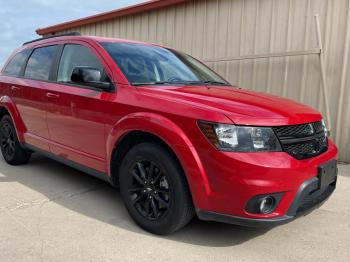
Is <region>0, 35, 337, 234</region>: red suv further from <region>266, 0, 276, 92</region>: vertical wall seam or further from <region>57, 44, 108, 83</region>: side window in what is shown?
<region>266, 0, 276, 92</region>: vertical wall seam

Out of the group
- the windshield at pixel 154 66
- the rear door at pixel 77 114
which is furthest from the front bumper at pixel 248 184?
the rear door at pixel 77 114

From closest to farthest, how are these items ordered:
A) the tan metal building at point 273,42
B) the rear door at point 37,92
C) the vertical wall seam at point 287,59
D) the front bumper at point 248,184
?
the front bumper at point 248,184
the rear door at point 37,92
the tan metal building at point 273,42
the vertical wall seam at point 287,59

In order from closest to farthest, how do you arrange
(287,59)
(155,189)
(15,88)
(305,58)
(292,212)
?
(292,212) < (155,189) < (15,88) < (305,58) < (287,59)

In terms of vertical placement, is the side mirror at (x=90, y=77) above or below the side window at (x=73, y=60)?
below

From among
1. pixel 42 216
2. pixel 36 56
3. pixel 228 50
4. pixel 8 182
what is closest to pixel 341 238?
pixel 42 216

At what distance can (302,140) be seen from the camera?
2918mm

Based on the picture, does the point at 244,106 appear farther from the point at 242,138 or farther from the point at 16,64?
the point at 16,64

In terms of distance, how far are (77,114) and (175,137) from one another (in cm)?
145

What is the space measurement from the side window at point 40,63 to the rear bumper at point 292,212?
285cm

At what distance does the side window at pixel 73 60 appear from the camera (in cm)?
389

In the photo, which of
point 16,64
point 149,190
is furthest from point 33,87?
point 149,190

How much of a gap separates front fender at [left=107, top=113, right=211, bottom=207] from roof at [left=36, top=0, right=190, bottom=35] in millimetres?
5405

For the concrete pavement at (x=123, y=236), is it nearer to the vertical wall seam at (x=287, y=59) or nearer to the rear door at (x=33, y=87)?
the rear door at (x=33, y=87)

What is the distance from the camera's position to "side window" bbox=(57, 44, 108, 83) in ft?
12.8
